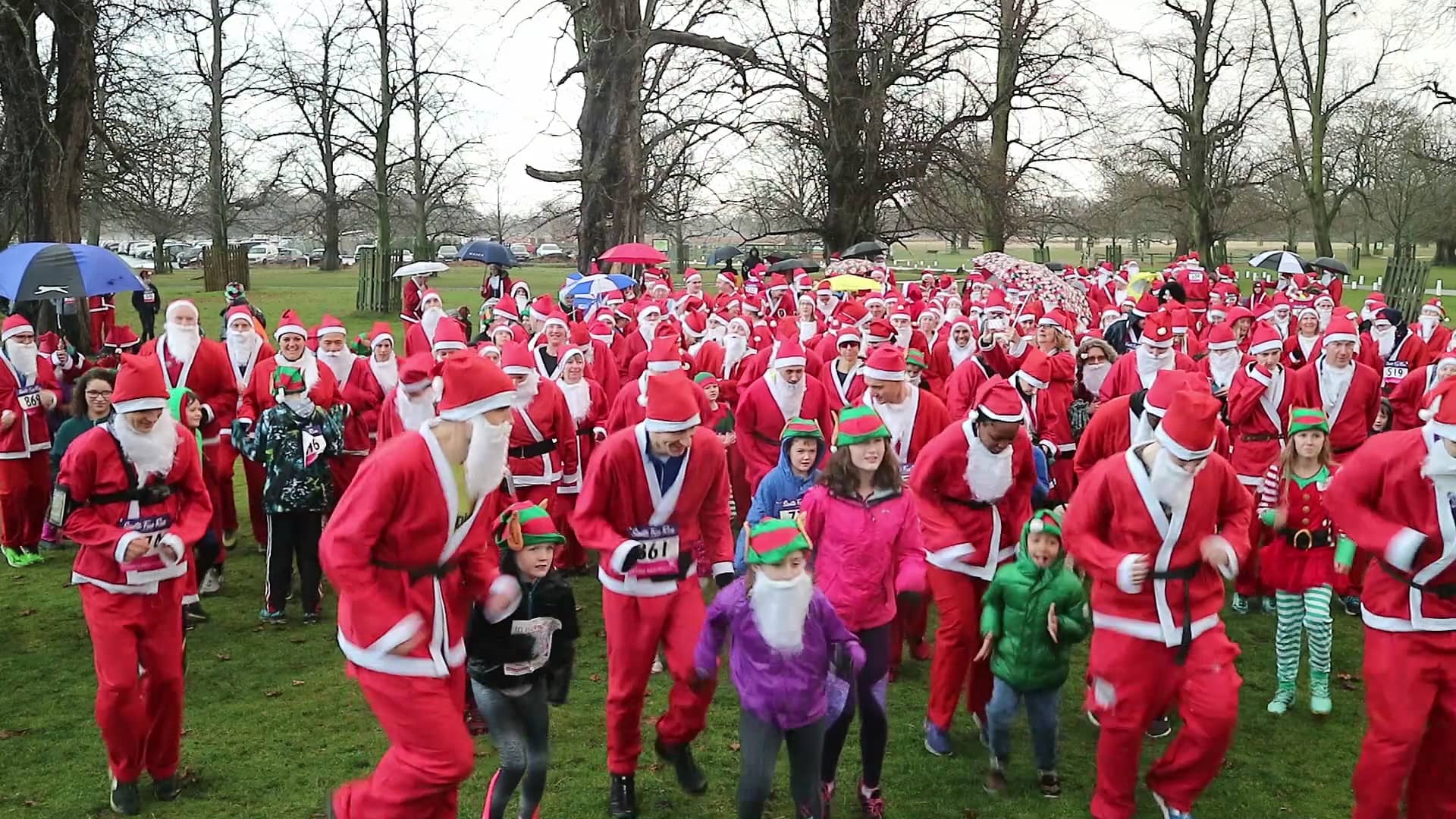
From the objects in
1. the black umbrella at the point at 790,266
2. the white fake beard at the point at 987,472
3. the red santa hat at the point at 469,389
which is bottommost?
the white fake beard at the point at 987,472

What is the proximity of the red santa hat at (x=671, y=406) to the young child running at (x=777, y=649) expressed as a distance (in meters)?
0.74

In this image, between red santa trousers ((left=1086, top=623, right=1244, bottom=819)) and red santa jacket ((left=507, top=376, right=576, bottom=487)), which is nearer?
red santa trousers ((left=1086, top=623, right=1244, bottom=819))

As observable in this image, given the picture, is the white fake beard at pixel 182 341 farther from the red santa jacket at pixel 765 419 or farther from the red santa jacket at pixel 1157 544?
the red santa jacket at pixel 1157 544

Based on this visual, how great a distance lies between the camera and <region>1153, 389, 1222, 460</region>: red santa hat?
172 inches

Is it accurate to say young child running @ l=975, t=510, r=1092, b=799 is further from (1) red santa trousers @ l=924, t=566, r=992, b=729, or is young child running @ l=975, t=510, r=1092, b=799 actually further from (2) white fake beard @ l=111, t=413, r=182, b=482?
(2) white fake beard @ l=111, t=413, r=182, b=482

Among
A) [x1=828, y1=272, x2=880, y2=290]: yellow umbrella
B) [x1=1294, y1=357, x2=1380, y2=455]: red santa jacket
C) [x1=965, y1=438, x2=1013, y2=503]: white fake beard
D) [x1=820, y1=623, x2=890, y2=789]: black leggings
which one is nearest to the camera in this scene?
[x1=820, y1=623, x2=890, y2=789]: black leggings

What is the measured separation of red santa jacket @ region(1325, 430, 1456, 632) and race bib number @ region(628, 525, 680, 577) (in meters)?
2.66

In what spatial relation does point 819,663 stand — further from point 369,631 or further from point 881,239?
point 881,239

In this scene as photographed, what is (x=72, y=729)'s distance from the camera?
20.6ft

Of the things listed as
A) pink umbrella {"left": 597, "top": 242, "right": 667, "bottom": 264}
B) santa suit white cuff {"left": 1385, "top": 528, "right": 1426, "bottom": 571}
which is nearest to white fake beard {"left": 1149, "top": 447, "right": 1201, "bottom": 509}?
santa suit white cuff {"left": 1385, "top": 528, "right": 1426, "bottom": 571}

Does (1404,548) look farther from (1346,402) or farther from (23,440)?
(23,440)

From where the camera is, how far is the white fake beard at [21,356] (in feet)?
30.5

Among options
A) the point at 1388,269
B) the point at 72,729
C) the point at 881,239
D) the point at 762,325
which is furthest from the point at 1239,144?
the point at 72,729

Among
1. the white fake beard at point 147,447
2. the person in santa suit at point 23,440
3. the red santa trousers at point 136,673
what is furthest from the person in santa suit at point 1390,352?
the person in santa suit at point 23,440
